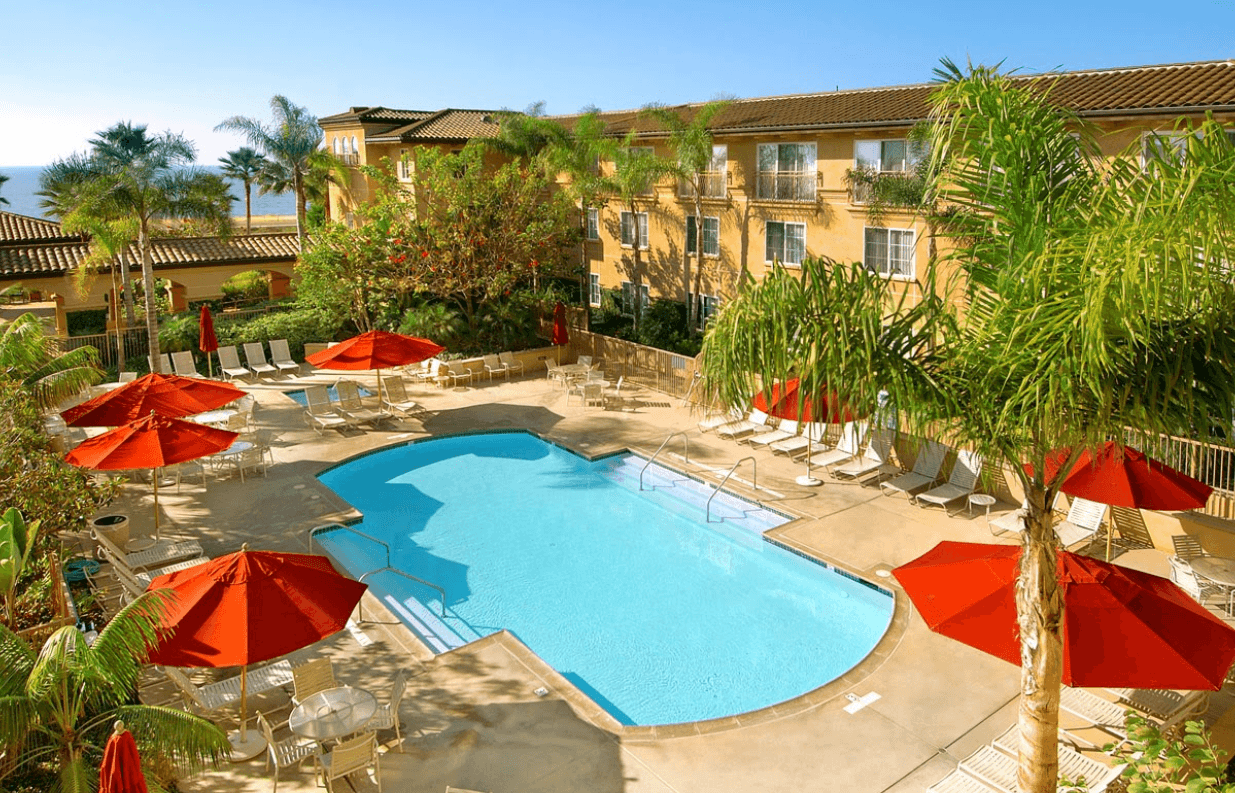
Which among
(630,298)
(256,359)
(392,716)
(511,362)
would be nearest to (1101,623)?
(392,716)

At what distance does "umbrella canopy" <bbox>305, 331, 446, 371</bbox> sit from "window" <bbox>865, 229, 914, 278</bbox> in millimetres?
12720

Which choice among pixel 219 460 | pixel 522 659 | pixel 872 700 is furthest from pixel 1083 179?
pixel 219 460

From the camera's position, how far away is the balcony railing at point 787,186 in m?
27.9

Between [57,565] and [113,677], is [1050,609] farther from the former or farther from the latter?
[57,565]

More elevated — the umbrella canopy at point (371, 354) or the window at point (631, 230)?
the window at point (631, 230)

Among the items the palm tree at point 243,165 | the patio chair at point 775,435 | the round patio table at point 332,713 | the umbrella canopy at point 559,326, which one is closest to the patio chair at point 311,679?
the round patio table at point 332,713

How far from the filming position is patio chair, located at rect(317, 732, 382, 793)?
8.86 m

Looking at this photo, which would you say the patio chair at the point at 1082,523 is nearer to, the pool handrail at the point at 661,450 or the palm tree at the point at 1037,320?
the pool handrail at the point at 661,450

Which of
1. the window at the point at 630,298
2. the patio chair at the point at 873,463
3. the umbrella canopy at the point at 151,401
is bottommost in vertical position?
the patio chair at the point at 873,463

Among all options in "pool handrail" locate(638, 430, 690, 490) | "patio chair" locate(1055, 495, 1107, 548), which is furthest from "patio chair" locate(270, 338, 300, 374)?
"patio chair" locate(1055, 495, 1107, 548)

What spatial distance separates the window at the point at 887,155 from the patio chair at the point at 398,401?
1403 cm

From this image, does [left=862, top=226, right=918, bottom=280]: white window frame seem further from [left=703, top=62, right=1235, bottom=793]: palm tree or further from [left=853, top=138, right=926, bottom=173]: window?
[left=703, top=62, right=1235, bottom=793]: palm tree

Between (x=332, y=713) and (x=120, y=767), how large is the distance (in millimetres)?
3343

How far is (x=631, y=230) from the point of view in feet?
115
